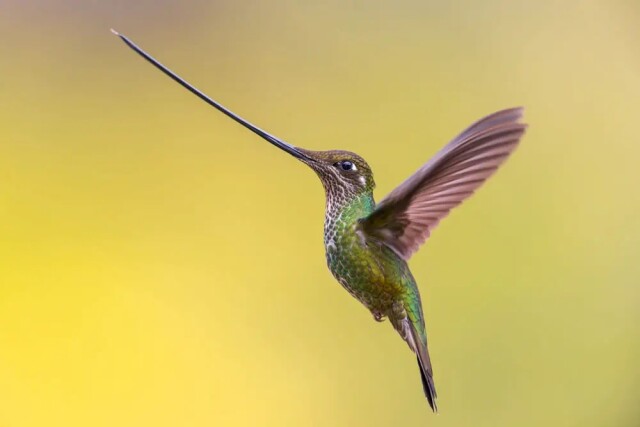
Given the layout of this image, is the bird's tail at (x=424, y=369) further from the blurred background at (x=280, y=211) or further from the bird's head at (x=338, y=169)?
the blurred background at (x=280, y=211)

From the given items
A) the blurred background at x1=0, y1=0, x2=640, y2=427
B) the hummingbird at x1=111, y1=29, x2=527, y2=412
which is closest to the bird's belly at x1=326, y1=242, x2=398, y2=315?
the hummingbird at x1=111, y1=29, x2=527, y2=412

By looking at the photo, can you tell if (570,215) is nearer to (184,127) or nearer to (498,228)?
(498,228)

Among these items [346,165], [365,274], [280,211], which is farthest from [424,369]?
[280,211]

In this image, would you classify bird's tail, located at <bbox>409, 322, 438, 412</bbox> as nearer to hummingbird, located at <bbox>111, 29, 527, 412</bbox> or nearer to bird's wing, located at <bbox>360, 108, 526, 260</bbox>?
hummingbird, located at <bbox>111, 29, 527, 412</bbox>

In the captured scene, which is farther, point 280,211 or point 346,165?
point 280,211

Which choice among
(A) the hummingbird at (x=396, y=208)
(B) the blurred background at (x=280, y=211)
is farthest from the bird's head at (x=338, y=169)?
(B) the blurred background at (x=280, y=211)

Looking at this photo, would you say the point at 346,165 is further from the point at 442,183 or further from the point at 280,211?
the point at 280,211

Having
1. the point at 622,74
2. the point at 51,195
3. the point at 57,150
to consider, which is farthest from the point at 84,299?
the point at 622,74
